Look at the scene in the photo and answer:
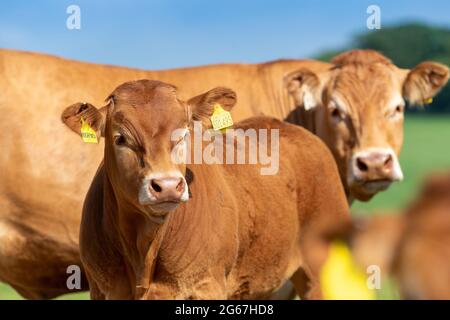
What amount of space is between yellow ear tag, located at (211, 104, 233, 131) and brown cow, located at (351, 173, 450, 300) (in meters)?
4.37

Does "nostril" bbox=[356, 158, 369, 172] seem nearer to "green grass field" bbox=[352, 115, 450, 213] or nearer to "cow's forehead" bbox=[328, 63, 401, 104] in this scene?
"cow's forehead" bbox=[328, 63, 401, 104]

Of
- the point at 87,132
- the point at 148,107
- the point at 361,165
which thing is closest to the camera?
the point at 148,107

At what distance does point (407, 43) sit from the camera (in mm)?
82062

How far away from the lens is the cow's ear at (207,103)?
5.16m

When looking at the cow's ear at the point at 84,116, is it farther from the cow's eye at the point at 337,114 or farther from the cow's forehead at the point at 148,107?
the cow's eye at the point at 337,114

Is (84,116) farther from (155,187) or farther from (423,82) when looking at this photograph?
(423,82)

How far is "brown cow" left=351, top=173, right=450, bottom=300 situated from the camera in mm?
820

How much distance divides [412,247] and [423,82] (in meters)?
7.92

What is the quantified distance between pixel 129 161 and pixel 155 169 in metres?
0.26

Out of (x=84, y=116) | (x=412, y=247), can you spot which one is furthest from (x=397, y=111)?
(x=412, y=247)

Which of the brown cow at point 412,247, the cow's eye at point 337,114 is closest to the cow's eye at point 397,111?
the cow's eye at point 337,114

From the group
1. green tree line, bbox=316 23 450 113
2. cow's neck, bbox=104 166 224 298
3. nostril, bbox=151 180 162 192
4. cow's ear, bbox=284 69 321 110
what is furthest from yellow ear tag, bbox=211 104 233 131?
green tree line, bbox=316 23 450 113

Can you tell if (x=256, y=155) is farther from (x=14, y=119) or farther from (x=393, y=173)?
(x=14, y=119)
